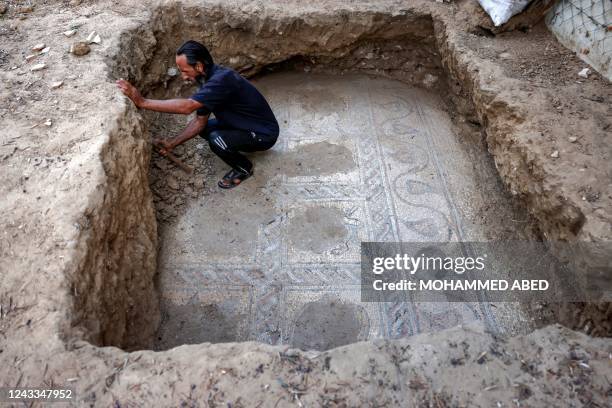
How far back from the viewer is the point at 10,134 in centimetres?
251

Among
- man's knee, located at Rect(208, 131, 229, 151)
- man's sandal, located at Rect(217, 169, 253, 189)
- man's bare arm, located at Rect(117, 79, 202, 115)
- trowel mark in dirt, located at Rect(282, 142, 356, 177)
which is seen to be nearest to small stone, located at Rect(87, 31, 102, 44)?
man's bare arm, located at Rect(117, 79, 202, 115)

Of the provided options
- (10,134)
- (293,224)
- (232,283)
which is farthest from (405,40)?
(10,134)

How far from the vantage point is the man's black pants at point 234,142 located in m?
3.20

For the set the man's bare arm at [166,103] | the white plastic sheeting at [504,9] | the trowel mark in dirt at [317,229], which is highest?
the white plastic sheeting at [504,9]

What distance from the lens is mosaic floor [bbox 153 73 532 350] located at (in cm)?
255

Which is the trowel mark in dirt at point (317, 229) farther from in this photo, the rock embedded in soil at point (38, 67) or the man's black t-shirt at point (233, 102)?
the rock embedded in soil at point (38, 67)

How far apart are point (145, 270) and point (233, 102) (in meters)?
1.30

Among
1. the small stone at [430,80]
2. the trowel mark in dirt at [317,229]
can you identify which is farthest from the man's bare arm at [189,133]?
the small stone at [430,80]

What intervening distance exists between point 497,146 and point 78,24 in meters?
3.34

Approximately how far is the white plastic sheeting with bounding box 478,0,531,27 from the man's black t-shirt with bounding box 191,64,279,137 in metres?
1.94

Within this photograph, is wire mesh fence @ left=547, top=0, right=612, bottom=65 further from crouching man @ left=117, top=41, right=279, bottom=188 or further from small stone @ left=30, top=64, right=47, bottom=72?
small stone @ left=30, top=64, right=47, bottom=72

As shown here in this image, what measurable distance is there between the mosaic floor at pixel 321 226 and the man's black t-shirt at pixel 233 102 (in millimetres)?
367

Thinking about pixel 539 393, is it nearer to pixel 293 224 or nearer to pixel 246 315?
pixel 246 315

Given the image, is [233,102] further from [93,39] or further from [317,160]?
[93,39]
